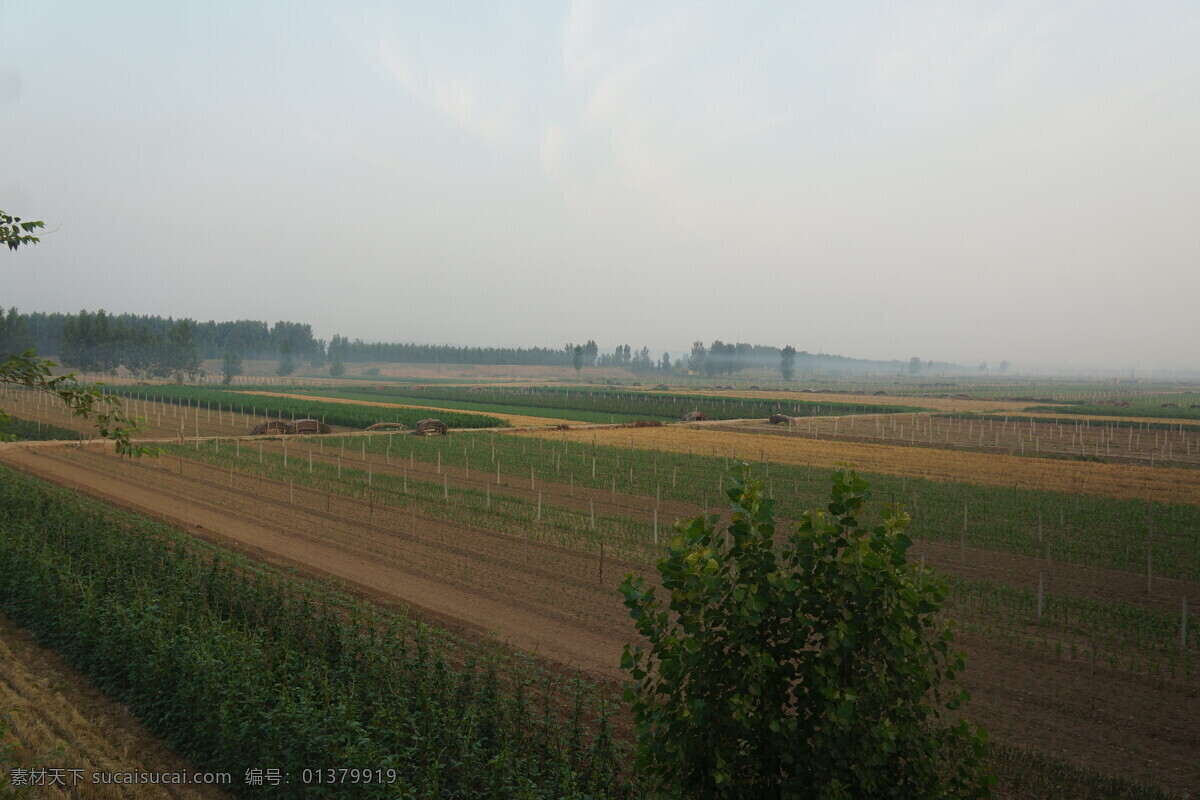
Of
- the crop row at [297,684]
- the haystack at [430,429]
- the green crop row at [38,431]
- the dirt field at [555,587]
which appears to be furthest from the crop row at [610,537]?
the green crop row at [38,431]

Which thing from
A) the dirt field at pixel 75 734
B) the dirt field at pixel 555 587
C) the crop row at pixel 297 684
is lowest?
the dirt field at pixel 555 587

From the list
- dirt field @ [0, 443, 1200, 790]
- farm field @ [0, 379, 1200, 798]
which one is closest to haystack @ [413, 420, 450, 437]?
farm field @ [0, 379, 1200, 798]

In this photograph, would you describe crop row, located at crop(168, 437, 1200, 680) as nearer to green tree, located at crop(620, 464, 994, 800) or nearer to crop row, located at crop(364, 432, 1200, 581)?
crop row, located at crop(364, 432, 1200, 581)

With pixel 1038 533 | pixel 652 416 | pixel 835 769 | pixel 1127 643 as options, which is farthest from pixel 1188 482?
pixel 652 416

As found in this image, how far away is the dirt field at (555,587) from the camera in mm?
9148

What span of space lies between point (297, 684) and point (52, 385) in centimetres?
476

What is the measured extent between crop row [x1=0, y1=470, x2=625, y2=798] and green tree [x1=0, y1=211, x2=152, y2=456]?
328cm

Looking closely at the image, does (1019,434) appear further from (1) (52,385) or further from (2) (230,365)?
(2) (230,365)

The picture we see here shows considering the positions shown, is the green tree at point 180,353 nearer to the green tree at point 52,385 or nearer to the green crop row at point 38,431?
the green crop row at point 38,431

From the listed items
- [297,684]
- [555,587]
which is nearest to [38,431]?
[555,587]

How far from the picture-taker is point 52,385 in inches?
179

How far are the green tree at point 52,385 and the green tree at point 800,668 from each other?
141 inches

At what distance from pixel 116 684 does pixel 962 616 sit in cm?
1329

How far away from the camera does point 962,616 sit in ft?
43.9
